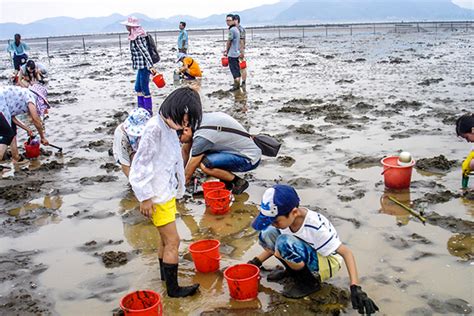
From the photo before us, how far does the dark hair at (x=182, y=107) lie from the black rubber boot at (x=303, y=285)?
4.68 ft

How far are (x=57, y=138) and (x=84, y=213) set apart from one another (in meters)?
3.92

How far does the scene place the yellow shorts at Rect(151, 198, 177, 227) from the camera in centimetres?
369

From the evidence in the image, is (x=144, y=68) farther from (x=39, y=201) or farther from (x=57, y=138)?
(x=39, y=201)

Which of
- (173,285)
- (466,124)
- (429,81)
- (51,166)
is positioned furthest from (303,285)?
(429,81)

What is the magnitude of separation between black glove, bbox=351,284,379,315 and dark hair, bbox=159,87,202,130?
1.63 meters

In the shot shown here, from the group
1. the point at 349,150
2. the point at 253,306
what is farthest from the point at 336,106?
the point at 253,306

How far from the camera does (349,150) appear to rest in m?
7.28

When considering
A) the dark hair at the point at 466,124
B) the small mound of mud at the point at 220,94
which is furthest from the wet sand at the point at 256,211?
the small mound of mud at the point at 220,94

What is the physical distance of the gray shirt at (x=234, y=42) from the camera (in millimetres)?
12276

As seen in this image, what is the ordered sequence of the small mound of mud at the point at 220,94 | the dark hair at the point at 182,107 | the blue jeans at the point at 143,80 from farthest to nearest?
the small mound of mud at the point at 220,94 → the blue jeans at the point at 143,80 → the dark hair at the point at 182,107

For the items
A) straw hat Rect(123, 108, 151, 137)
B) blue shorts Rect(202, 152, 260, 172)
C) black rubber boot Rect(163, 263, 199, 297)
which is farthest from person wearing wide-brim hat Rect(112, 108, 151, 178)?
black rubber boot Rect(163, 263, 199, 297)

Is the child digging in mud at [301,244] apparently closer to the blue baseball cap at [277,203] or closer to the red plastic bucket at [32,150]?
the blue baseball cap at [277,203]

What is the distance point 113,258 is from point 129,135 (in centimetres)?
138

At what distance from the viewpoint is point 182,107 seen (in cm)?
345
